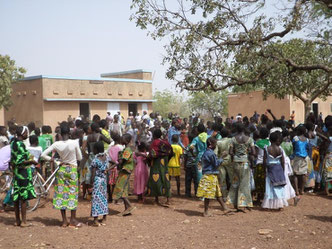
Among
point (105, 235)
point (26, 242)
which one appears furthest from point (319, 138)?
point (26, 242)

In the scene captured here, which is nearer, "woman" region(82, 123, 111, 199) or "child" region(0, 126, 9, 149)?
"woman" region(82, 123, 111, 199)

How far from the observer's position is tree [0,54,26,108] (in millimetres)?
30828

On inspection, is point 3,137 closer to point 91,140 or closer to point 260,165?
point 91,140

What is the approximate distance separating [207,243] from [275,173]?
2713 mm

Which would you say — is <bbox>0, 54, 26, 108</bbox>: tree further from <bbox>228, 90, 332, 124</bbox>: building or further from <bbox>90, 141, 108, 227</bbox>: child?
<bbox>90, 141, 108, 227</bbox>: child

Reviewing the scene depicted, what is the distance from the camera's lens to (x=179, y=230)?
270 inches

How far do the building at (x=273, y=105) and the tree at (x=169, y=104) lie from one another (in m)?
26.3

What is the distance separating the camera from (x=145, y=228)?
23.2 feet

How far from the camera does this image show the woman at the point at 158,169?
346 inches

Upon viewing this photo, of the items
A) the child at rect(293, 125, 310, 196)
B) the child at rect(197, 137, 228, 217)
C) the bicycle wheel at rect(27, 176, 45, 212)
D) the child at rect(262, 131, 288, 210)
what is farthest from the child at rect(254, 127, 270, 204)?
the bicycle wheel at rect(27, 176, 45, 212)

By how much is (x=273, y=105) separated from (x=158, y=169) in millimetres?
30994

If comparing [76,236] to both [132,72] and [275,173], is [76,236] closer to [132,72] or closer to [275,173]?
[275,173]

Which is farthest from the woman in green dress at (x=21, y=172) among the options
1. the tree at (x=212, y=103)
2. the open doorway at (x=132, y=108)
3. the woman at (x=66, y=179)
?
the tree at (x=212, y=103)

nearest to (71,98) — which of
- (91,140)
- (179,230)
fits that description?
(91,140)
